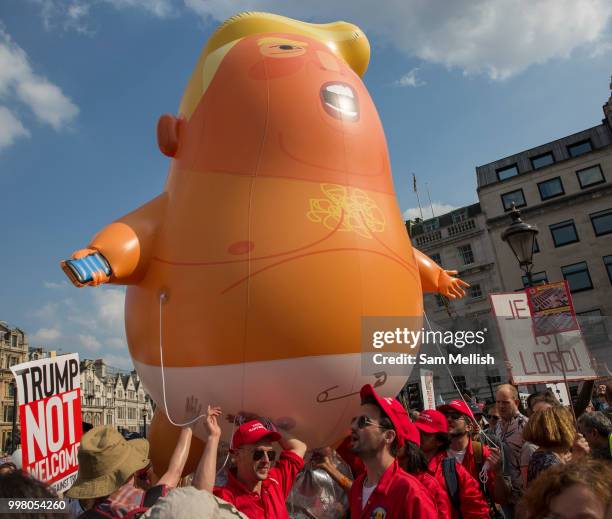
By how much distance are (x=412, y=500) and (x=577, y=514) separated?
3.02 feet

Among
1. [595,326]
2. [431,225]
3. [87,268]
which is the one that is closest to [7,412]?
[431,225]

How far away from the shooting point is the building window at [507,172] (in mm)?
32125

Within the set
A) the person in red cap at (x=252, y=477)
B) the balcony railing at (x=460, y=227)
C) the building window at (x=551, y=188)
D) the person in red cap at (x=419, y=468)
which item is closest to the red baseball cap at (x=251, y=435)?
the person in red cap at (x=252, y=477)

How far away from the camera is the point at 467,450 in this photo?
401 cm

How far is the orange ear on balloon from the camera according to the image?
203 inches

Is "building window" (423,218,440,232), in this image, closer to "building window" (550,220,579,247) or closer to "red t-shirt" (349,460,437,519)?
"building window" (550,220,579,247)

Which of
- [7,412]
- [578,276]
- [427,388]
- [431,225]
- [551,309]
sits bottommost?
[427,388]

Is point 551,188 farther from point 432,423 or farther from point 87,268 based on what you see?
point 87,268

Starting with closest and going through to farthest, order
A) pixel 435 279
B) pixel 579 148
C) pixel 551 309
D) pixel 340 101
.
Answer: pixel 340 101 < pixel 435 279 < pixel 551 309 < pixel 579 148

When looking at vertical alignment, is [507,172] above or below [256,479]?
above

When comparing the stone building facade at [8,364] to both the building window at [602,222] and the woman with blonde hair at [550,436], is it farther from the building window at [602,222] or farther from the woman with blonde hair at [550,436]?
the woman with blonde hair at [550,436]

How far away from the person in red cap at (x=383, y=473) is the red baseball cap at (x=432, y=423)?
2.01 ft

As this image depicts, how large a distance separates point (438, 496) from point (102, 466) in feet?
6.07

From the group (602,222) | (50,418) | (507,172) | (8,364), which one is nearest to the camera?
(50,418)
